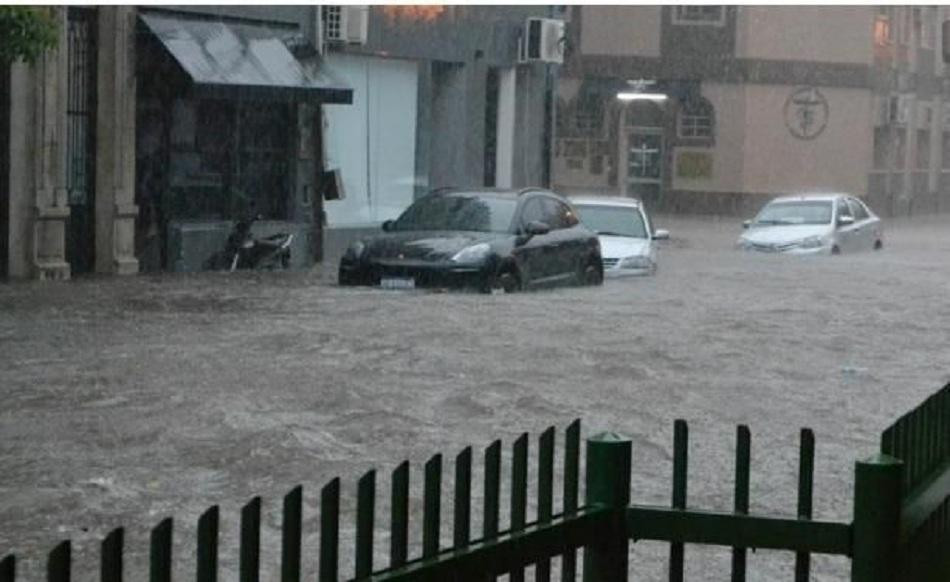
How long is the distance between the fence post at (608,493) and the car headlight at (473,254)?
58.4 ft

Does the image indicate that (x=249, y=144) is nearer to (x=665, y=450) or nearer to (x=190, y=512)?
(x=665, y=450)

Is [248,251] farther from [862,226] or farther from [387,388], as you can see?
[862,226]

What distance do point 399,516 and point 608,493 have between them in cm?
67

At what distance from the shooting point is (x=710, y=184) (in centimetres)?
5203

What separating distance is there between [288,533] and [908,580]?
1771 mm

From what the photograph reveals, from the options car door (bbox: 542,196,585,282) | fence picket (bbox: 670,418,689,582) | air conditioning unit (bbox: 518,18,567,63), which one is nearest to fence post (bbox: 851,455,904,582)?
fence picket (bbox: 670,418,689,582)

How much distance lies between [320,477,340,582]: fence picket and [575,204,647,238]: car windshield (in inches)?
966

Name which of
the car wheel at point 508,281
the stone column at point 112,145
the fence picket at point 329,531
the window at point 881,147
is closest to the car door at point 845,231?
the car wheel at point 508,281

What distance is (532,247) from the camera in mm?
23500

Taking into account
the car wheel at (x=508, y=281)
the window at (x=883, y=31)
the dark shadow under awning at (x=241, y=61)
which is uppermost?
the window at (x=883, y=31)

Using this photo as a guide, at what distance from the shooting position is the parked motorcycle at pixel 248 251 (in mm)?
26703

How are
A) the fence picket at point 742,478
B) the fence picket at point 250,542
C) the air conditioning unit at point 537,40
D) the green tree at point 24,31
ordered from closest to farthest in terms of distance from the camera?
the fence picket at point 250,542 → the fence picket at point 742,478 → the green tree at point 24,31 → the air conditioning unit at point 537,40

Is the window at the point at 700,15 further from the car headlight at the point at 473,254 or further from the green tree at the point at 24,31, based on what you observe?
the green tree at the point at 24,31

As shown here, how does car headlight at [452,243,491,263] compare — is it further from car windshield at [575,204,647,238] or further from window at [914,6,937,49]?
window at [914,6,937,49]
